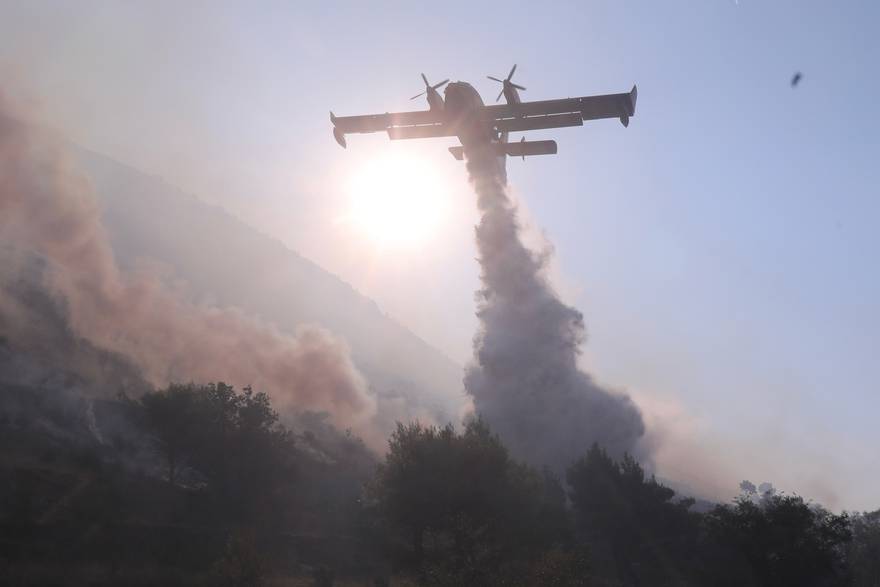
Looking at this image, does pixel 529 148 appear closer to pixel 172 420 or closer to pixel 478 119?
pixel 478 119

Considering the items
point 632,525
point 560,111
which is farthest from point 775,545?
point 560,111

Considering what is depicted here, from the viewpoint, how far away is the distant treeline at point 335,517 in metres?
44.1

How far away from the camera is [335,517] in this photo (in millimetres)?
74375

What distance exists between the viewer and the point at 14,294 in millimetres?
103000

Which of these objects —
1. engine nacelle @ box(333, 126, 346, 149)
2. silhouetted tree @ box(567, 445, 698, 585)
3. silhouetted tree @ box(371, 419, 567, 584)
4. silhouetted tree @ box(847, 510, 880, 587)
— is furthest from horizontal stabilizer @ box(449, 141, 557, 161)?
silhouetted tree @ box(847, 510, 880, 587)

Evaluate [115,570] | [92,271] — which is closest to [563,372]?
[115,570]

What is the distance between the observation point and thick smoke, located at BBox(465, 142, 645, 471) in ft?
301

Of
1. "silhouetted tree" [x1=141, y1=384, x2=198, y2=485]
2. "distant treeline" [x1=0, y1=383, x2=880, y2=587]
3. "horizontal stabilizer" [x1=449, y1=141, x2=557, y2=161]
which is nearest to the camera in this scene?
"distant treeline" [x1=0, y1=383, x2=880, y2=587]

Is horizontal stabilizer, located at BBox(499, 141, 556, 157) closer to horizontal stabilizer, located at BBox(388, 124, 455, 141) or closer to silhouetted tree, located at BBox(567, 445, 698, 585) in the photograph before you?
horizontal stabilizer, located at BBox(388, 124, 455, 141)

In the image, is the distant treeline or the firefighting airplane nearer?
the distant treeline

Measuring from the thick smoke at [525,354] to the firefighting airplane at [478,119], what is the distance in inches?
175

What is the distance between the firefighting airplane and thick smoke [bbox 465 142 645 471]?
445 cm

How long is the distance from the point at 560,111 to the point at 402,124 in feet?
69.5

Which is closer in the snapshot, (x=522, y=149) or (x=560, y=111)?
(x=560, y=111)
